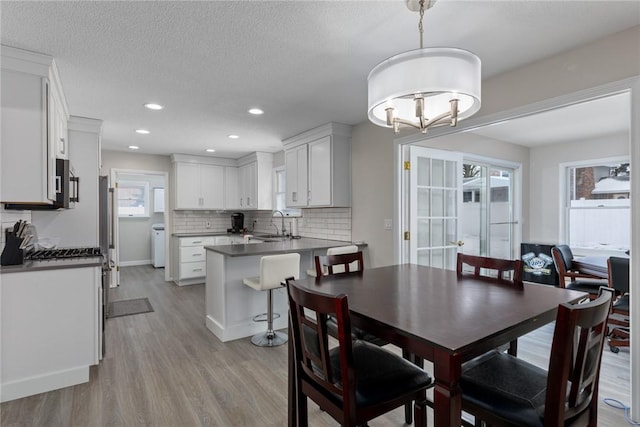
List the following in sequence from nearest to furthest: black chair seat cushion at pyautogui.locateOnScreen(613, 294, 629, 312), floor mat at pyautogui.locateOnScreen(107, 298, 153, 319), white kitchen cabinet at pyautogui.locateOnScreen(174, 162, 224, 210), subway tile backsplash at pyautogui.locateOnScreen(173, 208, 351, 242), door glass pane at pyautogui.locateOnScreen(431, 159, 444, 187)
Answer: black chair seat cushion at pyautogui.locateOnScreen(613, 294, 629, 312), door glass pane at pyautogui.locateOnScreen(431, 159, 444, 187), floor mat at pyautogui.locateOnScreen(107, 298, 153, 319), subway tile backsplash at pyautogui.locateOnScreen(173, 208, 351, 242), white kitchen cabinet at pyautogui.locateOnScreen(174, 162, 224, 210)

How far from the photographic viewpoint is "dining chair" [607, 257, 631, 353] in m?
2.81

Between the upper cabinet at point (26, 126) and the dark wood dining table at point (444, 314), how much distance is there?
205cm

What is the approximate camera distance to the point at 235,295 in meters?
3.42

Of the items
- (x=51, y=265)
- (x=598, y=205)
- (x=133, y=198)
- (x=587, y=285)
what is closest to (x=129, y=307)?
(x=51, y=265)

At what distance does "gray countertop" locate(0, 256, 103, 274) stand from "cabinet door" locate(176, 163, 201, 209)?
343 centimetres

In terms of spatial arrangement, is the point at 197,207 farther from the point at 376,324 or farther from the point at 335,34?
the point at 376,324

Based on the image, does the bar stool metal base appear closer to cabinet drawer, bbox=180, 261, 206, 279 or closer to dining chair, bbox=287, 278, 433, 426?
dining chair, bbox=287, 278, 433, 426

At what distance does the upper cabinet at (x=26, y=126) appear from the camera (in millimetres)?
2211

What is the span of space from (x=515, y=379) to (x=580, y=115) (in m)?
3.75

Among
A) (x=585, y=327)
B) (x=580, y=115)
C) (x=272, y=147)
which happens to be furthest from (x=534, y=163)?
(x=585, y=327)

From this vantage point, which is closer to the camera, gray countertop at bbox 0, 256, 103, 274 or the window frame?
gray countertop at bbox 0, 256, 103, 274

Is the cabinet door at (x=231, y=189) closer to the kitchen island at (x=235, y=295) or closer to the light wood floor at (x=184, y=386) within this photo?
the kitchen island at (x=235, y=295)

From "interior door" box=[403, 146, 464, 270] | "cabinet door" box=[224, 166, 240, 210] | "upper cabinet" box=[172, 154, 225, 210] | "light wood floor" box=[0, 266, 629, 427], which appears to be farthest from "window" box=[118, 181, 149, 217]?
"interior door" box=[403, 146, 464, 270]

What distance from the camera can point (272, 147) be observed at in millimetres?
5512
